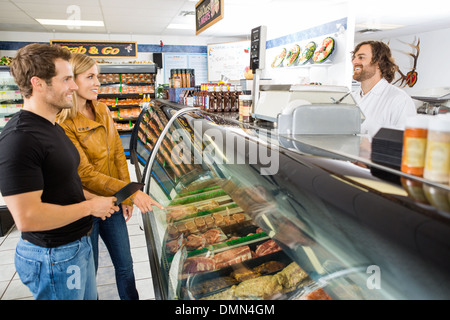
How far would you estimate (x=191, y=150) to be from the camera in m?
2.05

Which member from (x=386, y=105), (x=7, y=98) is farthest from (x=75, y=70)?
(x=7, y=98)

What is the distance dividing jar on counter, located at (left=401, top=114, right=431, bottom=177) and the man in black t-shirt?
1216 mm

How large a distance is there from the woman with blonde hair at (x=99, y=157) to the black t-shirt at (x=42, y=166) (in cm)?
32

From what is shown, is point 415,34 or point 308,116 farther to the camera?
point 415,34

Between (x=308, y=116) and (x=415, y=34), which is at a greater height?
(x=415, y=34)

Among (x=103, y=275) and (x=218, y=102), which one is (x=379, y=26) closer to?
(x=218, y=102)

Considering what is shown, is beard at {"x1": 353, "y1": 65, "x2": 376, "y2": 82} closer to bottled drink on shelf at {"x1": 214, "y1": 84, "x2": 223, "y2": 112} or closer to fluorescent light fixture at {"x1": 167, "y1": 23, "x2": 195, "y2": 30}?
bottled drink on shelf at {"x1": 214, "y1": 84, "x2": 223, "y2": 112}

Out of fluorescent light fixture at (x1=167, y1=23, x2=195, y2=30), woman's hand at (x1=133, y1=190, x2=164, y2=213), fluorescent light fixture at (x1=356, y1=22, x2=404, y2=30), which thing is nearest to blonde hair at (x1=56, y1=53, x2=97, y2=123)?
woman's hand at (x1=133, y1=190, x2=164, y2=213)

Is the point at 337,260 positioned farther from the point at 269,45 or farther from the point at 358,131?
the point at 269,45

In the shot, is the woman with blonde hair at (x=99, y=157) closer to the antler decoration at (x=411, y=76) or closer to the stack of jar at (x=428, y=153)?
the stack of jar at (x=428, y=153)
